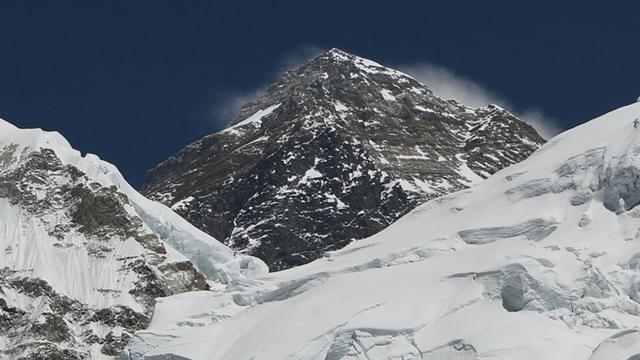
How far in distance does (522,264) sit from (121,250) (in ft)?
177

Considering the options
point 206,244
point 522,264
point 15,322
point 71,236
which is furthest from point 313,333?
point 206,244

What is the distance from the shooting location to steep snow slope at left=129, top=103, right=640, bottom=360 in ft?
357

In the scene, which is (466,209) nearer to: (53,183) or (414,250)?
(414,250)

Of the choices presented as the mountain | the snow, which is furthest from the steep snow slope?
the snow

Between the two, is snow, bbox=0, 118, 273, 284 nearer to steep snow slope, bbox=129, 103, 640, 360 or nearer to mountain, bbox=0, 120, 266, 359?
mountain, bbox=0, 120, 266, 359

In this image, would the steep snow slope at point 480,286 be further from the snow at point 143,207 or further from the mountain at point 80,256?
the snow at point 143,207

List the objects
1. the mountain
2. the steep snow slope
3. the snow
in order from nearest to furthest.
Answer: the steep snow slope, the mountain, the snow

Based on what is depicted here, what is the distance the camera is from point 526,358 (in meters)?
106

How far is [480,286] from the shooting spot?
115 m

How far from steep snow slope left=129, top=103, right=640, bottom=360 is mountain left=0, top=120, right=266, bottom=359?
8.53 m

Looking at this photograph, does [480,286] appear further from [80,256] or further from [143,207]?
[143,207]

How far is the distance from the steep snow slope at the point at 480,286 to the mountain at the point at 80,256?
8.53 metres

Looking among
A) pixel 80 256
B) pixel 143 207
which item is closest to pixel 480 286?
pixel 80 256

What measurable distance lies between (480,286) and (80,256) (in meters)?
50.4
